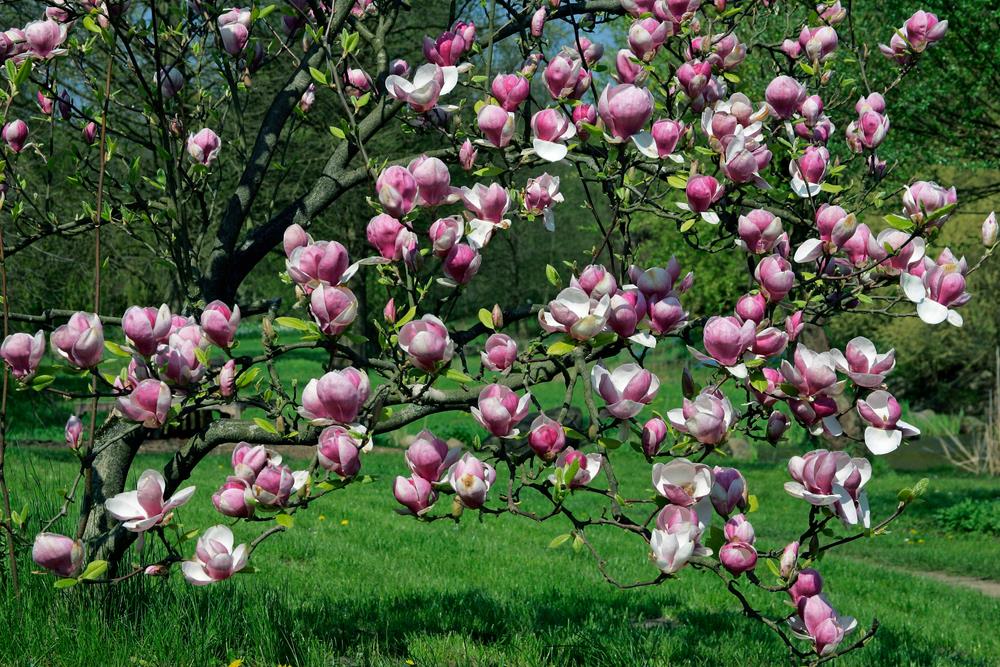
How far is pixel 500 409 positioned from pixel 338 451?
0.32 metres

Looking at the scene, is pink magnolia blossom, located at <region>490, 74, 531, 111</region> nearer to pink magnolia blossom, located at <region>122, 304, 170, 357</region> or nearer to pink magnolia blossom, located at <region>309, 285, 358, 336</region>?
pink magnolia blossom, located at <region>309, 285, 358, 336</region>

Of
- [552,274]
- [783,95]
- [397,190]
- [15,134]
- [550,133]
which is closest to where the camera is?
[397,190]

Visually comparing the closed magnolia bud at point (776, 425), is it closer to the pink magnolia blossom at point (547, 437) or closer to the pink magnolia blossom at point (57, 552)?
the pink magnolia blossom at point (547, 437)

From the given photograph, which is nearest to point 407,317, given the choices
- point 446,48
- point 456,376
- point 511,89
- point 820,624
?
point 456,376

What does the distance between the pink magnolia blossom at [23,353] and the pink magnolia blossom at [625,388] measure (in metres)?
1.27

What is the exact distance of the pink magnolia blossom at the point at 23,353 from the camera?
2043mm

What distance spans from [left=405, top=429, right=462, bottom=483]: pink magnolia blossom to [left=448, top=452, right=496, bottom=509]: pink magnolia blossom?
5 centimetres

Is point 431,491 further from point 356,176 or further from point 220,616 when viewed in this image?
point 220,616

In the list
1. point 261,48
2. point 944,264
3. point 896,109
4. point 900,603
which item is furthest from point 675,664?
point 896,109

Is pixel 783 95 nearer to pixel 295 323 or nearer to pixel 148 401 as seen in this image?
pixel 295 323

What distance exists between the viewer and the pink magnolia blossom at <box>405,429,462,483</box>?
1.79 m

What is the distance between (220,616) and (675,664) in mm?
1824

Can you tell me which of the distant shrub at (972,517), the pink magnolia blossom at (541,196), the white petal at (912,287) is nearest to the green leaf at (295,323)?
the pink magnolia blossom at (541,196)

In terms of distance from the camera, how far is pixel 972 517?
10.6m
